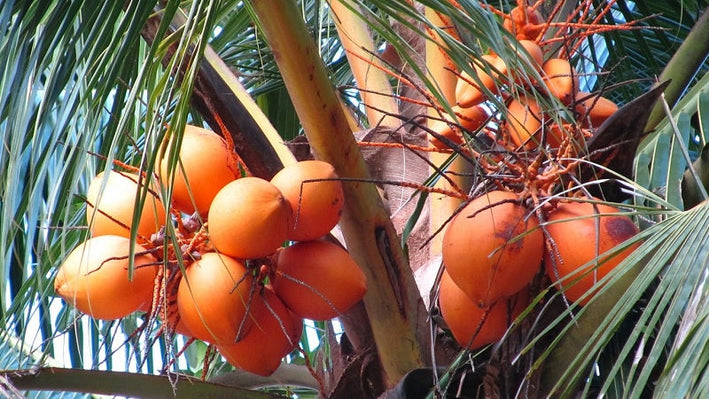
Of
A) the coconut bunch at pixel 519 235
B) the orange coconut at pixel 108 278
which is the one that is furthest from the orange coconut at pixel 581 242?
the orange coconut at pixel 108 278

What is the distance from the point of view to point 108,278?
1.08 m

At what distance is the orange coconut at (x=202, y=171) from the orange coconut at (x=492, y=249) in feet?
1.02

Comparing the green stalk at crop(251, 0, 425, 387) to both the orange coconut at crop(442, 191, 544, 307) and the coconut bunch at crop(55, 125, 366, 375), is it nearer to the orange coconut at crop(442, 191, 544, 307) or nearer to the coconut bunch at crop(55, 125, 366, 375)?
the coconut bunch at crop(55, 125, 366, 375)

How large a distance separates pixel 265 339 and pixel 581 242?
0.40m

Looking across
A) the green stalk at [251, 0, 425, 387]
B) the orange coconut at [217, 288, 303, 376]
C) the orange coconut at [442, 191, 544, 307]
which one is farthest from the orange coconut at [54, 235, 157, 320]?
the orange coconut at [442, 191, 544, 307]

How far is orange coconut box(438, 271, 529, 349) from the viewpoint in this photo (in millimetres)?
1098

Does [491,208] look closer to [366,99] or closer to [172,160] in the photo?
[172,160]

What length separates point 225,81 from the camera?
1.33m

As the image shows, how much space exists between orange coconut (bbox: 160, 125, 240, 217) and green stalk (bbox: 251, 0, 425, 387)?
0.13m

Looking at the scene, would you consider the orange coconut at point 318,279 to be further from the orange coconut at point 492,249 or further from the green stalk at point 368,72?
the green stalk at point 368,72

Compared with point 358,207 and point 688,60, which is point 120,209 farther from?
point 688,60

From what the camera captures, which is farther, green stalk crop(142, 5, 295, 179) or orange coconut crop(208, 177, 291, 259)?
green stalk crop(142, 5, 295, 179)

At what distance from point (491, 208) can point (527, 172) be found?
0.25 ft

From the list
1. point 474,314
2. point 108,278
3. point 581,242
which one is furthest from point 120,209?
point 581,242
